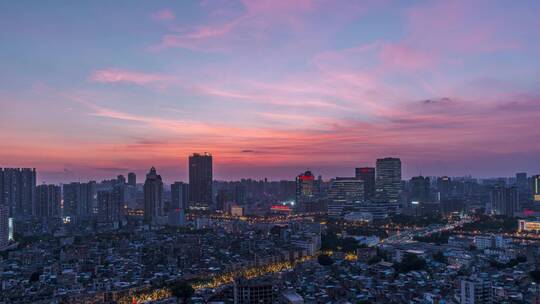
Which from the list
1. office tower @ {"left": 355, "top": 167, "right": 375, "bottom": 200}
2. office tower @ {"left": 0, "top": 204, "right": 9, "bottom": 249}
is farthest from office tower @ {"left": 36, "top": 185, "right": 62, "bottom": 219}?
office tower @ {"left": 355, "top": 167, "right": 375, "bottom": 200}

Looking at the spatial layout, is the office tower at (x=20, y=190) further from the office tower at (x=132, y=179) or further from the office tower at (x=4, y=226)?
the office tower at (x=132, y=179)

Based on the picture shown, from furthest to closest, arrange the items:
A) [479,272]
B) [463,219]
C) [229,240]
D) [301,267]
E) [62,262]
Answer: [463,219]
[229,240]
[62,262]
[301,267]
[479,272]

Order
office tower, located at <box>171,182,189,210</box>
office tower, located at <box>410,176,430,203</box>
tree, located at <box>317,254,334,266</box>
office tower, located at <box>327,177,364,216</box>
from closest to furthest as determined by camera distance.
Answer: tree, located at <box>317,254,334,266</box>
office tower, located at <box>327,177,364,216</box>
office tower, located at <box>171,182,189,210</box>
office tower, located at <box>410,176,430,203</box>

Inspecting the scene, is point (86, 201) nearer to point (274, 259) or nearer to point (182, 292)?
point (274, 259)

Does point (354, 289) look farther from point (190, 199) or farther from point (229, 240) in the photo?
point (190, 199)

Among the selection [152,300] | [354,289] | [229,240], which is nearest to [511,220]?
[229,240]

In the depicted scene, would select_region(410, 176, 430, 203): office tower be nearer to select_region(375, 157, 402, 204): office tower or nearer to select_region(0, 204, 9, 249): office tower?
select_region(375, 157, 402, 204): office tower

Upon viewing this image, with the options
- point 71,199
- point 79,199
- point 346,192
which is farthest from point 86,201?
point 346,192
